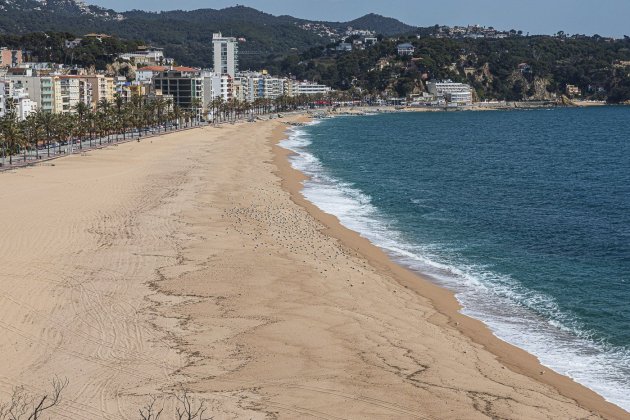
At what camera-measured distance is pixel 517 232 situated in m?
37.1

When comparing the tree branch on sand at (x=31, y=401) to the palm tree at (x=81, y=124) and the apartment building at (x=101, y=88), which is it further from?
the apartment building at (x=101, y=88)

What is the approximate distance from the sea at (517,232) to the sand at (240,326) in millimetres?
1282

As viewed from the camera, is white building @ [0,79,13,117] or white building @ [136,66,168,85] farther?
white building @ [136,66,168,85]

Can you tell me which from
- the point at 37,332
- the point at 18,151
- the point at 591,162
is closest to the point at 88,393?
the point at 37,332

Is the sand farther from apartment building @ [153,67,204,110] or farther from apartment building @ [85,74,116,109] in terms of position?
apartment building @ [153,67,204,110]

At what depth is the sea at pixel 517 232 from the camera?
22284mm

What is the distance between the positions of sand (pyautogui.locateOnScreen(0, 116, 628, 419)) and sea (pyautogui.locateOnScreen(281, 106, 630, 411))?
1.28 meters

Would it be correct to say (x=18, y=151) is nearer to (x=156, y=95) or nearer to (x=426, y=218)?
(x=426, y=218)

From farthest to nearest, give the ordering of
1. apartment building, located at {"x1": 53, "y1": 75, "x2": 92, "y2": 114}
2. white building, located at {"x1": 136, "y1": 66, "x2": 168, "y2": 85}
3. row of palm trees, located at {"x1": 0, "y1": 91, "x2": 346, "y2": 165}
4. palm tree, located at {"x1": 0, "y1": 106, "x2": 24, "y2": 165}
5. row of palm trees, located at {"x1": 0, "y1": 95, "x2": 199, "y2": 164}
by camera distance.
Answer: white building, located at {"x1": 136, "y1": 66, "x2": 168, "y2": 85} < apartment building, located at {"x1": 53, "y1": 75, "x2": 92, "y2": 114} < row of palm trees, located at {"x1": 0, "y1": 91, "x2": 346, "y2": 165} < row of palm trees, located at {"x1": 0, "y1": 95, "x2": 199, "y2": 164} < palm tree, located at {"x1": 0, "y1": 106, "x2": 24, "y2": 165}

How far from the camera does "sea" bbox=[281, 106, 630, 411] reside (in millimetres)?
22284

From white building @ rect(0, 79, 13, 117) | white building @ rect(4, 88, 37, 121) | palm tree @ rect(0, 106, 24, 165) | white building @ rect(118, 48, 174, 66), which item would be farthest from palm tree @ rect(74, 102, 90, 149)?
white building @ rect(118, 48, 174, 66)

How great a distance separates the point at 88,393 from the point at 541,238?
935 inches

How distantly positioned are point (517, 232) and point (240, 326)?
1936 centimetres

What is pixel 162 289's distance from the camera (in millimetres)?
24312
